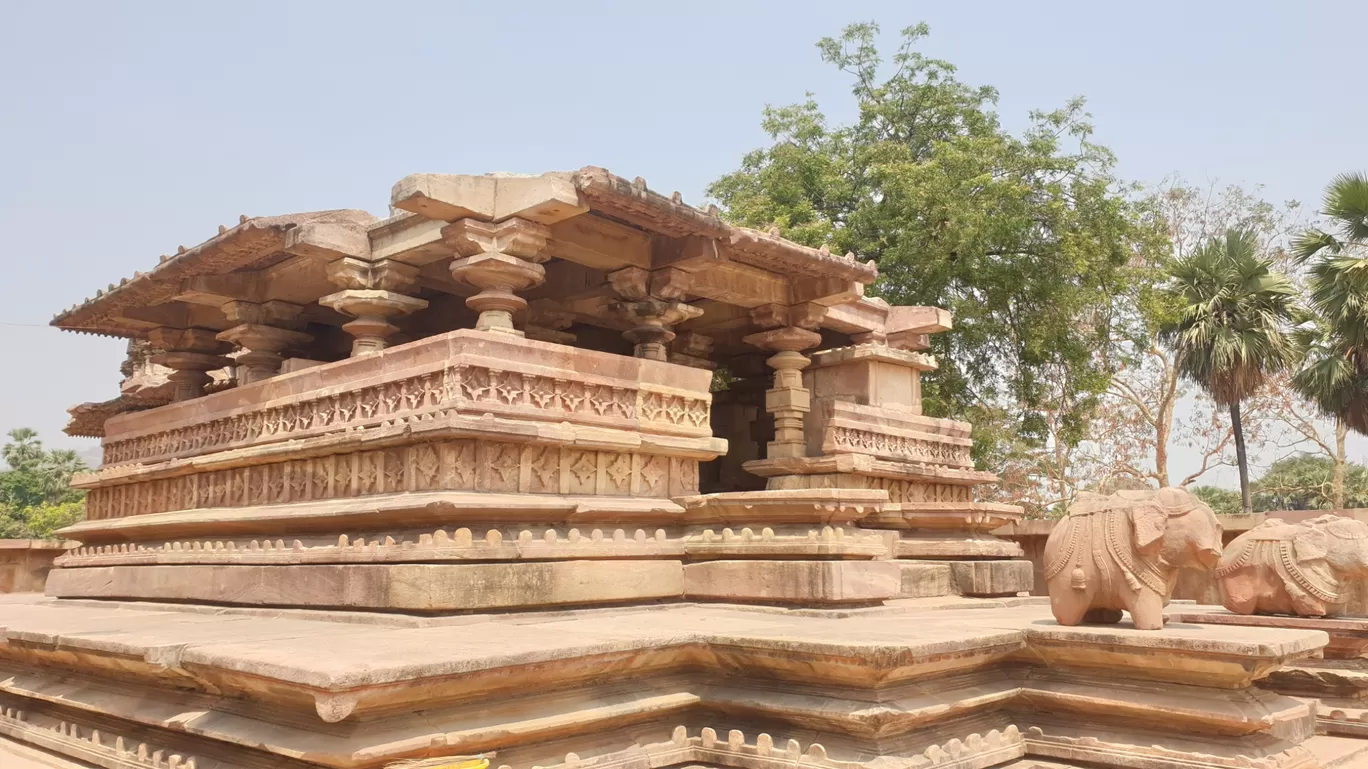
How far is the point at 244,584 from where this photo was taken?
6781 millimetres

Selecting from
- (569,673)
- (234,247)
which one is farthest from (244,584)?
(569,673)

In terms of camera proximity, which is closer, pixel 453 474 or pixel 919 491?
pixel 453 474

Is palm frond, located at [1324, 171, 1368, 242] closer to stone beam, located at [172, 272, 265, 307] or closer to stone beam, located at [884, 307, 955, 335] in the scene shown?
stone beam, located at [884, 307, 955, 335]

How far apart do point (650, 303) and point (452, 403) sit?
2111 millimetres

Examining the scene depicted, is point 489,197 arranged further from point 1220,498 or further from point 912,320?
point 1220,498

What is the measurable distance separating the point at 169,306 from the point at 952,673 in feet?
26.0

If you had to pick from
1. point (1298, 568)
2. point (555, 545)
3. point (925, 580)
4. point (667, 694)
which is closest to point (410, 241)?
point (555, 545)

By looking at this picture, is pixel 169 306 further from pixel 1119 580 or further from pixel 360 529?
pixel 1119 580

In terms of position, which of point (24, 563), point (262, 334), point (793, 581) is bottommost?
point (24, 563)

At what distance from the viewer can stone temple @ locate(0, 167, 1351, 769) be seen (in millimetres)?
4234

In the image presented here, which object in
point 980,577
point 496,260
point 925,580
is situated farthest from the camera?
point 980,577

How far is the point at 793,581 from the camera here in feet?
20.3

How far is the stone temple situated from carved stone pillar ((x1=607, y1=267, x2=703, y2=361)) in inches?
1.0

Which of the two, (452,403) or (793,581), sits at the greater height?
(452,403)
